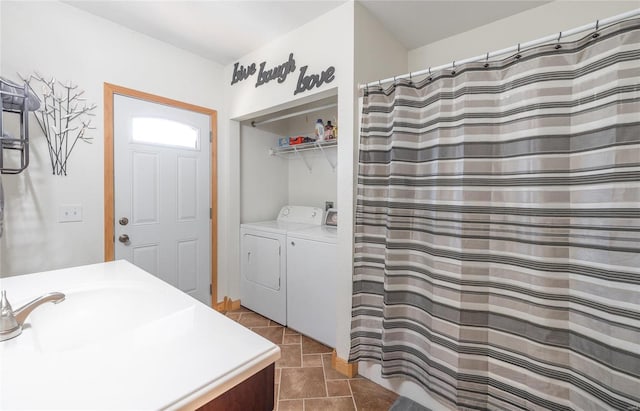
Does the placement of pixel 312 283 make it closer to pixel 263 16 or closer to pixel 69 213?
pixel 69 213

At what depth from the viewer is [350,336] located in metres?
1.82

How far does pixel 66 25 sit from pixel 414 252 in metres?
2.73

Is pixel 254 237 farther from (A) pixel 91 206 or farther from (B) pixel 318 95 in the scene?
(B) pixel 318 95

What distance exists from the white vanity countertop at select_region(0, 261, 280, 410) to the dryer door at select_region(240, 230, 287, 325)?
137 cm

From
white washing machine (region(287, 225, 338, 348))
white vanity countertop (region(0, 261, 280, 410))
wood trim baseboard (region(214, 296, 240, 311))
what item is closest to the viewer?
white vanity countertop (region(0, 261, 280, 410))

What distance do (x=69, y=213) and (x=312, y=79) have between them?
1.95 meters

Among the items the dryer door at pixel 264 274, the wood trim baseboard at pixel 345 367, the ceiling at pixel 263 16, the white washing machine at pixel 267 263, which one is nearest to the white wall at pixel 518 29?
the ceiling at pixel 263 16

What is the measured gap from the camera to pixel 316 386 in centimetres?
178

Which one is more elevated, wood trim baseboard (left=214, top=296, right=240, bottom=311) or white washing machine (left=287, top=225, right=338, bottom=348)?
white washing machine (left=287, top=225, right=338, bottom=348)

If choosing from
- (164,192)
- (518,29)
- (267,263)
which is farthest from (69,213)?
(518,29)

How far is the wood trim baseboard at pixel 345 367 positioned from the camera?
6.14 feet

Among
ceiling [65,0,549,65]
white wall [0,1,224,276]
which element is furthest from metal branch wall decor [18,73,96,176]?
ceiling [65,0,549,65]

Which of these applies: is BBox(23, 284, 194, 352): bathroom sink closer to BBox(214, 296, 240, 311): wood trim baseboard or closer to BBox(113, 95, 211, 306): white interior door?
BBox(113, 95, 211, 306): white interior door

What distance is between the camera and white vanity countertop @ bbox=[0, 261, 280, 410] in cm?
57
